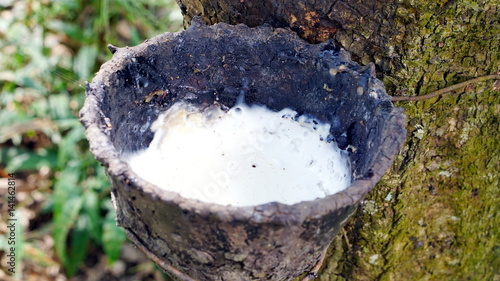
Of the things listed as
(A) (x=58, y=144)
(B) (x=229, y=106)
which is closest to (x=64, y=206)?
(A) (x=58, y=144)

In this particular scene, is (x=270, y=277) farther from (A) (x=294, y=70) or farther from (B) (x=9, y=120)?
(B) (x=9, y=120)

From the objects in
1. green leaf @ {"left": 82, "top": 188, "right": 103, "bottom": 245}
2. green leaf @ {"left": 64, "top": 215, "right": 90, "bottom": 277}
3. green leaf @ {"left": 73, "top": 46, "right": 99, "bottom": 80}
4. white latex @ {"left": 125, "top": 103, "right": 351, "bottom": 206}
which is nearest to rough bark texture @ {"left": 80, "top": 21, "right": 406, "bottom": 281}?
white latex @ {"left": 125, "top": 103, "right": 351, "bottom": 206}

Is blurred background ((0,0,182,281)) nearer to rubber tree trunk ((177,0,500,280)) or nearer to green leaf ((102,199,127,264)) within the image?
green leaf ((102,199,127,264))

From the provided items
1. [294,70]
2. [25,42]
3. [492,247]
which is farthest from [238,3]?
[25,42]

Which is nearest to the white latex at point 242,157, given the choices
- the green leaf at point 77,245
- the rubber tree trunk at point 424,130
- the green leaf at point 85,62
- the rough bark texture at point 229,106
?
the rough bark texture at point 229,106


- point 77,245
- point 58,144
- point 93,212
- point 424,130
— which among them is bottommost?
point 77,245

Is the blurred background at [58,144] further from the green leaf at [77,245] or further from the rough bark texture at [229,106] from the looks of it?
the rough bark texture at [229,106]

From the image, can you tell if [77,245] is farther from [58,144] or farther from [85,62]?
[85,62]
